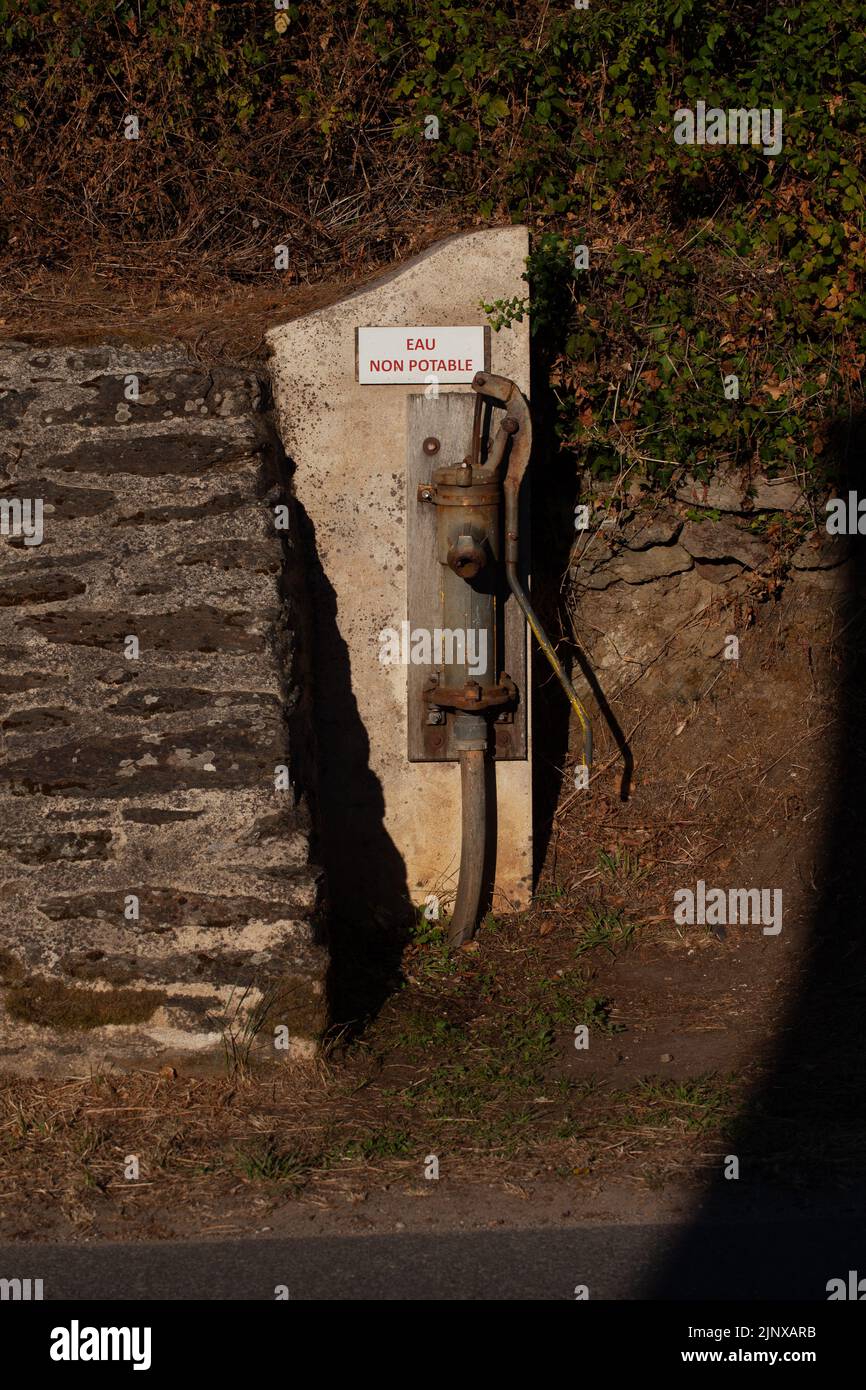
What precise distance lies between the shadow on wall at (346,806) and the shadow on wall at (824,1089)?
1.77 meters

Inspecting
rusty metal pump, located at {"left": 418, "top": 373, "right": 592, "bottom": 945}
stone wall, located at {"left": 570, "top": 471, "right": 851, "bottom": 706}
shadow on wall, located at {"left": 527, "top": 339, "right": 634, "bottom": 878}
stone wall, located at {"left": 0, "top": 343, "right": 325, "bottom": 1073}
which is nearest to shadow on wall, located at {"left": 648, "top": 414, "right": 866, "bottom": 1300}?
stone wall, located at {"left": 570, "top": 471, "right": 851, "bottom": 706}

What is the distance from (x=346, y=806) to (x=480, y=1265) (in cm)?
269

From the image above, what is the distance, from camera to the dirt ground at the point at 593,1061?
14.1ft

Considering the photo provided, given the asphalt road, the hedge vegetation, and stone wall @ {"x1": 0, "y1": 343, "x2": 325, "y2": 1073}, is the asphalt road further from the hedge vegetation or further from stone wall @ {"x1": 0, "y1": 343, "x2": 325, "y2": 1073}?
the hedge vegetation

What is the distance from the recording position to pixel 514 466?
19.5ft

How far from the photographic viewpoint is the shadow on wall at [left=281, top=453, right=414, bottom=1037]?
20.3ft

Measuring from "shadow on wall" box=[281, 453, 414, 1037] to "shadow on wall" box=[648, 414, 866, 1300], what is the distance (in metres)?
1.77

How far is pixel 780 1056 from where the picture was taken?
514 centimetres

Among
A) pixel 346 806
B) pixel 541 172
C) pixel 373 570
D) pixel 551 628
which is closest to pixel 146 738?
pixel 346 806

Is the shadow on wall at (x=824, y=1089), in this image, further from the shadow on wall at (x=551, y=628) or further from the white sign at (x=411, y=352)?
the white sign at (x=411, y=352)

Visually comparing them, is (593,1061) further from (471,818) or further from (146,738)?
(146,738)

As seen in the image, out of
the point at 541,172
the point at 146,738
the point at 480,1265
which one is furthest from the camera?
the point at 541,172

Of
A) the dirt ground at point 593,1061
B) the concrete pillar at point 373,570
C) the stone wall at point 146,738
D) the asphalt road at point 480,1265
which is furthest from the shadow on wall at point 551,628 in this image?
the asphalt road at point 480,1265

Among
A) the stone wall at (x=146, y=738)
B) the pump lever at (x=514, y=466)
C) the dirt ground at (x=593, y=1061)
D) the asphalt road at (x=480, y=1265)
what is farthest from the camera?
the pump lever at (x=514, y=466)
